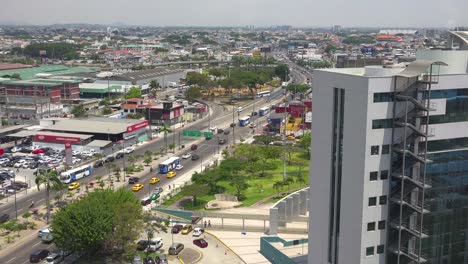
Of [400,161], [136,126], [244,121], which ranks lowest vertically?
[244,121]

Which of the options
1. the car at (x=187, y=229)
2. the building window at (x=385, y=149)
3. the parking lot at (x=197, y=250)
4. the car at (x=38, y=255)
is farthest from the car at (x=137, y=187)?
the building window at (x=385, y=149)

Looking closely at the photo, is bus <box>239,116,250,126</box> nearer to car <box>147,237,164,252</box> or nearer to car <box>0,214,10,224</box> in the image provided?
car <box>0,214,10,224</box>

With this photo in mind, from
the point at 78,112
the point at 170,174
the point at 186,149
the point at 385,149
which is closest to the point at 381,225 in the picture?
the point at 385,149

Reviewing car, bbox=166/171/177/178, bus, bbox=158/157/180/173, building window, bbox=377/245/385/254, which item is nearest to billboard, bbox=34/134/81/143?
bus, bbox=158/157/180/173

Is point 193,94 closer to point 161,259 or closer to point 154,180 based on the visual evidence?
point 154,180

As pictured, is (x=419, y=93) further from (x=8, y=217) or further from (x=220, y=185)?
(x=8, y=217)

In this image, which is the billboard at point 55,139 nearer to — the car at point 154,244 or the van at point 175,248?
the car at point 154,244
